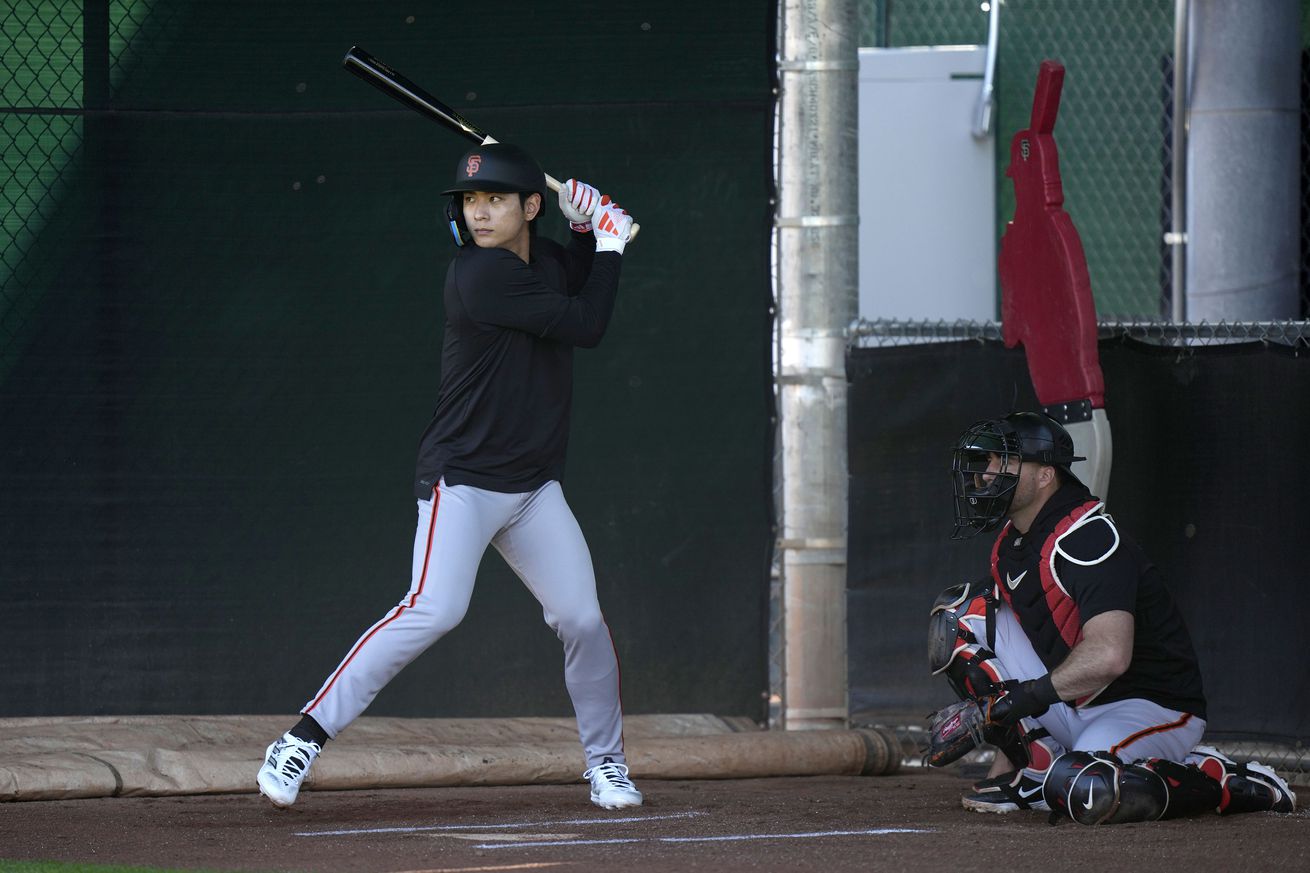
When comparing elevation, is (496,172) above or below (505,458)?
above

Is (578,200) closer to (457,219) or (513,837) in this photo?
(457,219)

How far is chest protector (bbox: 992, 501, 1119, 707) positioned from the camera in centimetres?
471

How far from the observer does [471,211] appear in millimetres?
4883

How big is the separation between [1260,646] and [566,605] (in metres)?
2.53

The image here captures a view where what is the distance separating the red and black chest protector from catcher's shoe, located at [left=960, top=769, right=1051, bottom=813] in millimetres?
329

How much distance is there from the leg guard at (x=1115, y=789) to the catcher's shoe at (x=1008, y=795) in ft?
0.84

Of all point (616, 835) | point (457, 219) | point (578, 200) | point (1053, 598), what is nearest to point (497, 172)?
point (457, 219)

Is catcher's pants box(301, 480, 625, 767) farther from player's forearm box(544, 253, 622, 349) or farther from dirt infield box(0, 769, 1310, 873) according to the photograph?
player's forearm box(544, 253, 622, 349)

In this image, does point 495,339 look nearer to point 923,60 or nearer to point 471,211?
point 471,211

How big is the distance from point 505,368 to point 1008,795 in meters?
1.85

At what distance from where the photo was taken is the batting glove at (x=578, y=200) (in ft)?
16.5

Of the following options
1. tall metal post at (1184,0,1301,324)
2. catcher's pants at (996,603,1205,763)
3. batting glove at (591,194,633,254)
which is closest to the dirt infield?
catcher's pants at (996,603,1205,763)

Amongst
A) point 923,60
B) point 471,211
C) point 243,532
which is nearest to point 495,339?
point 471,211

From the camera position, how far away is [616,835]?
432 centimetres
